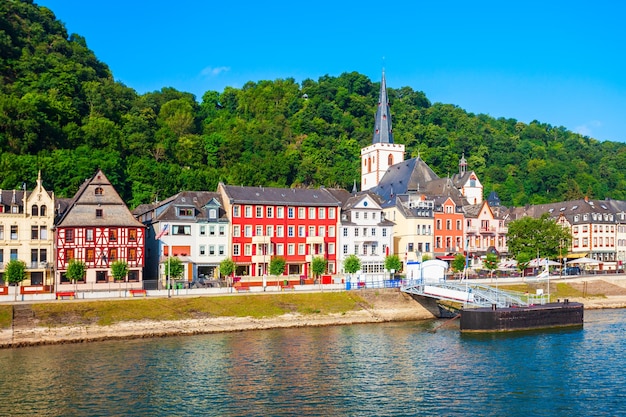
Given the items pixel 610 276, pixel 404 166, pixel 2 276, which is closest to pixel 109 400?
pixel 2 276

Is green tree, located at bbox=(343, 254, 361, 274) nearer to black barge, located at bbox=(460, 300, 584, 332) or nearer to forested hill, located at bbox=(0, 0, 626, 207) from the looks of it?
black barge, located at bbox=(460, 300, 584, 332)

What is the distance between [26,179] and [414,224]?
55069 millimetres

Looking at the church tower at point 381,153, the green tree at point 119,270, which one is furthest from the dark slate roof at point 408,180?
the green tree at point 119,270

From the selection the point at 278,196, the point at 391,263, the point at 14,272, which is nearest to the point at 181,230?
the point at 278,196

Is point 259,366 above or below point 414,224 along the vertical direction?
below

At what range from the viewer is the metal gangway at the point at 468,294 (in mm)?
59562

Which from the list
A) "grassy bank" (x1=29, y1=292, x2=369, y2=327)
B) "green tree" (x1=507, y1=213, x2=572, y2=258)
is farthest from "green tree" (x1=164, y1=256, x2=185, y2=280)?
"green tree" (x1=507, y1=213, x2=572, y2=258)

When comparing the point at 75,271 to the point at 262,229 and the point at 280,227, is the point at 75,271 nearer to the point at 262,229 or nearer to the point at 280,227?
the point at 262,229

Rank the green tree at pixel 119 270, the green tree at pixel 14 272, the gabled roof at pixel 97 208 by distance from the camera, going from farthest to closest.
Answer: the gabled roof at pixel 97 208 < the green tree at pixel 119 270 < the green tree at pixel 14 272

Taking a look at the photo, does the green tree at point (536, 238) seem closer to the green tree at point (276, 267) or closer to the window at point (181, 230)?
the green tree at point (276, 267)

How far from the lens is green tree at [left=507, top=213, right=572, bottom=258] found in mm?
87250

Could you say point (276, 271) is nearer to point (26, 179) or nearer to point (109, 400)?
point (109, 400)

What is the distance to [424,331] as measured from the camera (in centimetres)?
5528

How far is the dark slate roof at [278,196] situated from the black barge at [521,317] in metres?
28.8
